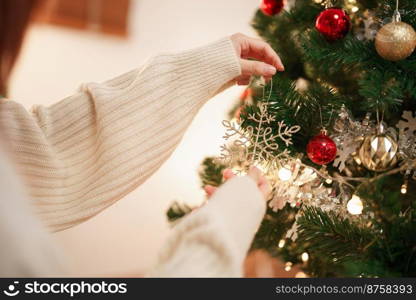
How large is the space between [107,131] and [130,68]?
3.66ft

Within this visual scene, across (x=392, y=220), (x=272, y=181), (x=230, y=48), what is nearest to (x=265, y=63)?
(x=230, y=48)

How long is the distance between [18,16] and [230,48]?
0.34 m

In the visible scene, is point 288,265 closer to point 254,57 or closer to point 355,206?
point 355,206

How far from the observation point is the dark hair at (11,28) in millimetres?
389

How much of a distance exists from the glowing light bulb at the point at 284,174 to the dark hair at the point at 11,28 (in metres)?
0.39

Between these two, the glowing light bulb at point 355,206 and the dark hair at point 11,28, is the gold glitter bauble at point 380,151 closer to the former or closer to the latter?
the glowing light bulb at point 355,206

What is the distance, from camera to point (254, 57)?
70cm

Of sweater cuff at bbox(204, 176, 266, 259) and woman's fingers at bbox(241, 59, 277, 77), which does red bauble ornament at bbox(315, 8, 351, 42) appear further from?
sweater cuff at bbox(204, 176, 266, 259)

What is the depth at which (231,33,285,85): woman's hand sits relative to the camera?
661mm

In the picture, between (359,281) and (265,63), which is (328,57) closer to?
(265,63)

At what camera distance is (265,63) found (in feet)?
2.21

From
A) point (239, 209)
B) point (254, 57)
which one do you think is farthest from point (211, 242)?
point (254, 57)

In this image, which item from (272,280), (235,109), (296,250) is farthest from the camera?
(235,109)

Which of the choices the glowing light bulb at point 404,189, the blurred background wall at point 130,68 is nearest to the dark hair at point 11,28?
the glowing light bulb at point 404,189
